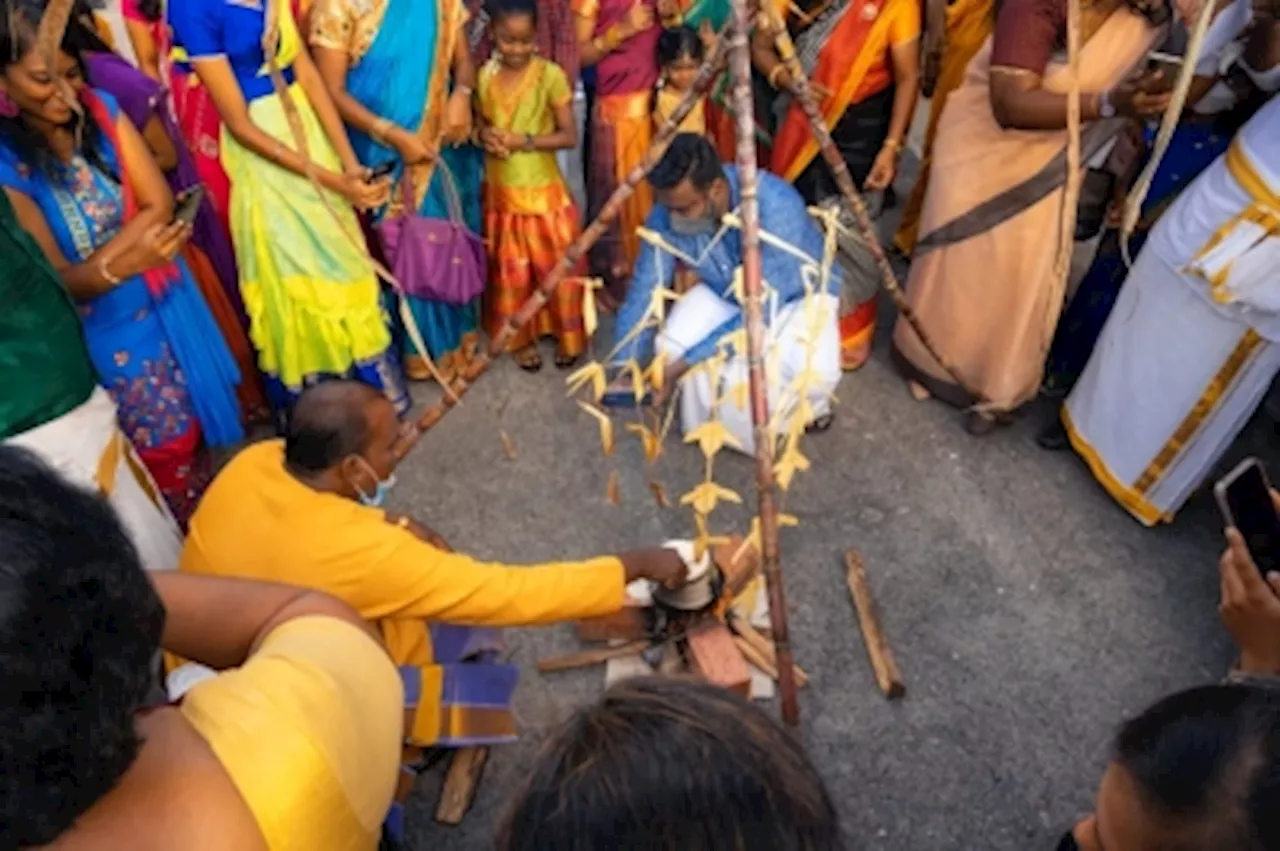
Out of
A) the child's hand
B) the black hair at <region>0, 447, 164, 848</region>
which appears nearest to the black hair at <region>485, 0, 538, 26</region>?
the child's hand

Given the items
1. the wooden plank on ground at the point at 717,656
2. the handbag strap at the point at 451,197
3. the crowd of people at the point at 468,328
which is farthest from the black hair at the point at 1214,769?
the handbag strap at the point at 451,197

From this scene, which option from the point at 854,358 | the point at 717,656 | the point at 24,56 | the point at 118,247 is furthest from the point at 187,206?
the point at 854,358

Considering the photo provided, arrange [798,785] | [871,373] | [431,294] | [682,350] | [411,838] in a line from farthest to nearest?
[871,373]
[431,294]
[682,350]
[411,838]
[798,785]

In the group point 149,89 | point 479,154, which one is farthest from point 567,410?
point 149,89

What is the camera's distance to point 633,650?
9.20ft

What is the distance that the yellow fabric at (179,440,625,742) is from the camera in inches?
78.3

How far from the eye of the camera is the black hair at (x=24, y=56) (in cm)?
229

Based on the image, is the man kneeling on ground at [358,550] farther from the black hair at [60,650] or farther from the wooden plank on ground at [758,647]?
the black hair at [60,650]

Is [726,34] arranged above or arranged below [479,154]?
above

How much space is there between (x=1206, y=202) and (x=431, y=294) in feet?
7.86

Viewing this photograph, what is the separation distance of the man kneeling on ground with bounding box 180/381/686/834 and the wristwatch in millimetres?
1784

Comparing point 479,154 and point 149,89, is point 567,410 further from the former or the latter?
point 149,89

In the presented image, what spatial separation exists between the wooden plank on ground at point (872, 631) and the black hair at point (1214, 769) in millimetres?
1403

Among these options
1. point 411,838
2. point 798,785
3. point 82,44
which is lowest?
point 411,838
